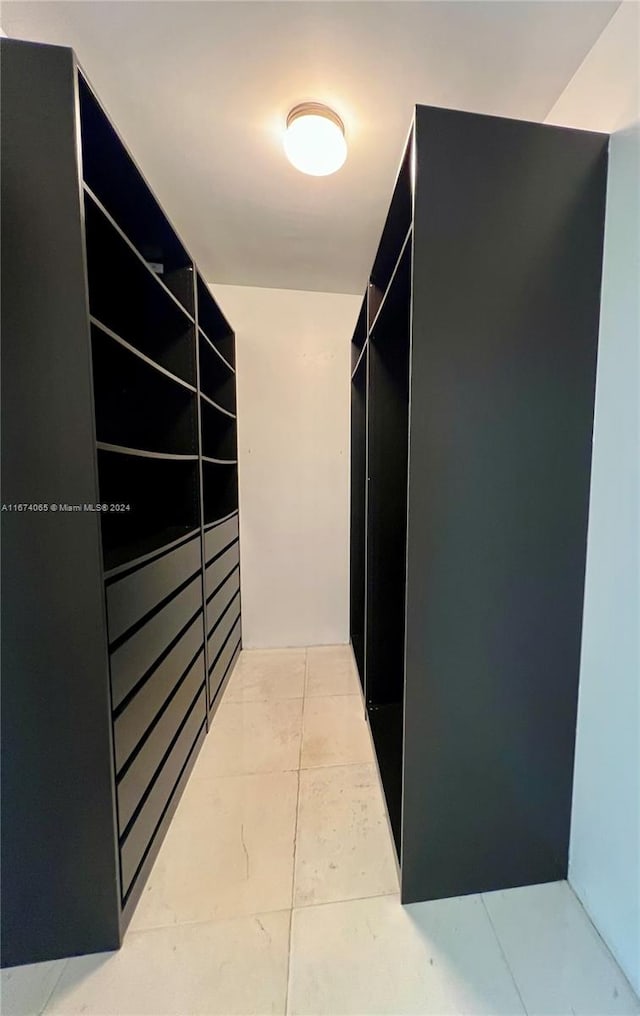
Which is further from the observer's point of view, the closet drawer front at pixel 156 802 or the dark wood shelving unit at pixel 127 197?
the closet drawer front at pixel 156 802

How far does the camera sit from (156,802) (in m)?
1.27

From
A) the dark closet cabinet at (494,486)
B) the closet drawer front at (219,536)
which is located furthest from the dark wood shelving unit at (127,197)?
the closet drawer front at (219,536)

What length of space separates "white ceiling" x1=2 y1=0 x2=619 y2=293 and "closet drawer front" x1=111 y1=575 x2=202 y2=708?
185 centimetres

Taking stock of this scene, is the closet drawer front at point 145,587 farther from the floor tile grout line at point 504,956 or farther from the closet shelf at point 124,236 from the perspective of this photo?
the floor tile grout line at point 504,956

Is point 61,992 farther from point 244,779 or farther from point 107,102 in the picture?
point 107,102

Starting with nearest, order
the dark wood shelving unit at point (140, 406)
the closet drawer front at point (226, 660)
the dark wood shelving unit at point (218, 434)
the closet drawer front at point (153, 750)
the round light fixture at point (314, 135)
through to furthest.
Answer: the closet drawer front at point (153, 750) → the round light fixture at point (314, 135) → the dark wood shelving unit at point (140, 406) → the closet drawer front at point (226, 660) → the dark wood shelving unit at point (218, 434)

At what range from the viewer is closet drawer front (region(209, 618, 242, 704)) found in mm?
1998

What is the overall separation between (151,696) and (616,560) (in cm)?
153

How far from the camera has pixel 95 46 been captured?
1.14 m

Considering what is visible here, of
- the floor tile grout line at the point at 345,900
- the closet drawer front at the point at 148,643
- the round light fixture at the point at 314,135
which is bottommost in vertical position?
the floor tile grout line at the point at 345,900

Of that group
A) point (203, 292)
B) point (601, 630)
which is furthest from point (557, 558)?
point (203, 292)

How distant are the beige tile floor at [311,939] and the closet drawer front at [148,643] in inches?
27.3

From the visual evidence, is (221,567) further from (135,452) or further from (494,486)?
(494,486)

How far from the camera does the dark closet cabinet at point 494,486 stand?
0.98m
